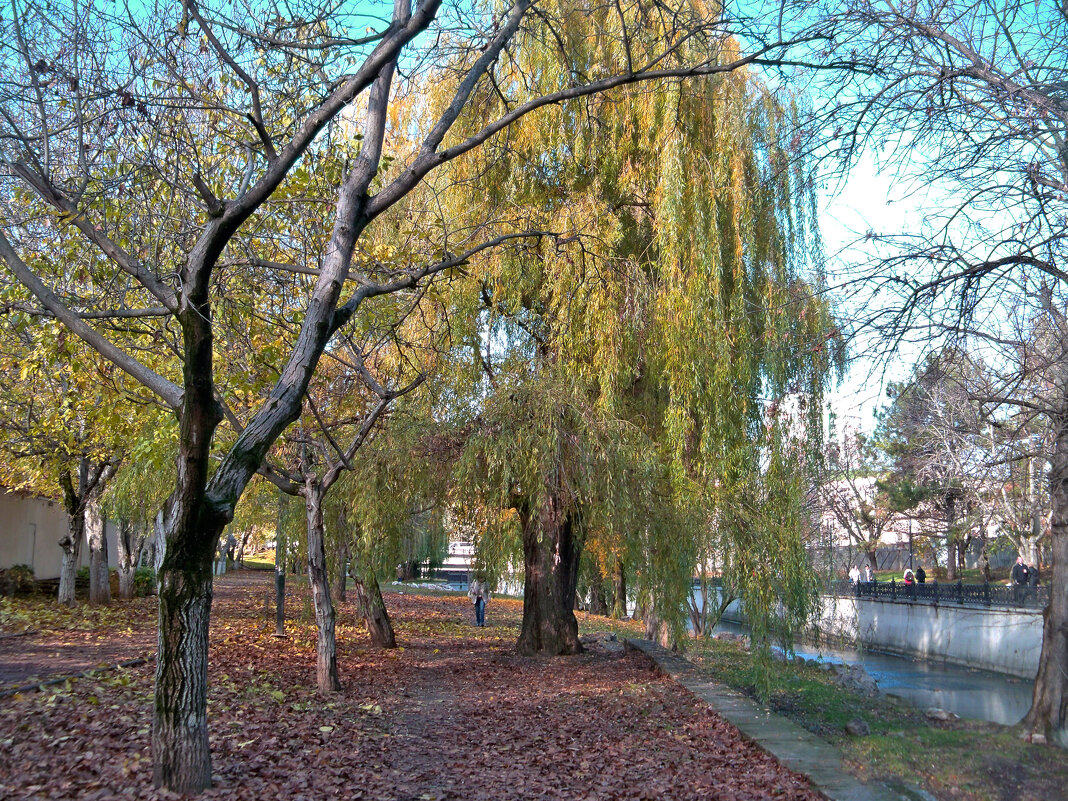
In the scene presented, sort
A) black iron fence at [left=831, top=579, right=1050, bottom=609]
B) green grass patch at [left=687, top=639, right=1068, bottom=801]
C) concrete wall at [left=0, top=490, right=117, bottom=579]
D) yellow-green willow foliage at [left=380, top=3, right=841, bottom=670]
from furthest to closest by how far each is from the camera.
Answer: concrete wall at [left=0, top=490, right=117, bottom=579], black iron fence at [left=831, top=579, right=1050, bottom=609], yellow-green willow foliage at [left=380, top=3, right=841, bottom=670], green grass patch at [left=687, top=639, right=1068, bottom=801]

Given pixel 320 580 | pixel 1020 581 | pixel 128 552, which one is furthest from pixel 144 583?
pixel 1020 581

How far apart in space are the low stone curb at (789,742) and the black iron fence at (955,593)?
36.5 ft

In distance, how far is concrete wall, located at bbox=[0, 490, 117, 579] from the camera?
835 inches

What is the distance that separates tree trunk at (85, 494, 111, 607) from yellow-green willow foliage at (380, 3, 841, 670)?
438 inches

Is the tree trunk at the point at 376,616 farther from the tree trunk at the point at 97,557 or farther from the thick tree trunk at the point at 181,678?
the thick tree trunk at the point at 181,678

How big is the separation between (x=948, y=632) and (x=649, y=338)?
17.3 m

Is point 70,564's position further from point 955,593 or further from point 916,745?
point 955,593

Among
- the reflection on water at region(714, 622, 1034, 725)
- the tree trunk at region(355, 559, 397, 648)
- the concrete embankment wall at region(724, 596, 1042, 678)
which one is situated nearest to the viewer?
the tree trunk at region(355, 559, 397, 648)

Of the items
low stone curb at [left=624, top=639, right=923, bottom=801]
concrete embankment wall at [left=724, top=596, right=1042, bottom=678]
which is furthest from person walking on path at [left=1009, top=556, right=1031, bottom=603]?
low stone curb at [left=624, top=639, right=923, bottom=801]

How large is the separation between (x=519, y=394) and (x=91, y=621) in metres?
9.21

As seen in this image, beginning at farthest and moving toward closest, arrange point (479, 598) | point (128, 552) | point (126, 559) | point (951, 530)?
point (951, 530) < point (128, 552) < point (126, 559) < point (479, 598)

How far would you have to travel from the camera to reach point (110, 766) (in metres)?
5.35

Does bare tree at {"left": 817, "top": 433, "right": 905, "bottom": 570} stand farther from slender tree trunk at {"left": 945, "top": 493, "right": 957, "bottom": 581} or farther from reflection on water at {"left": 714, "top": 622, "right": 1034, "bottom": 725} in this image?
reflection on water at {"left": 714, "top": 622, "right": 1034, "bottom": 725}

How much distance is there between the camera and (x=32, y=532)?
22.8m
